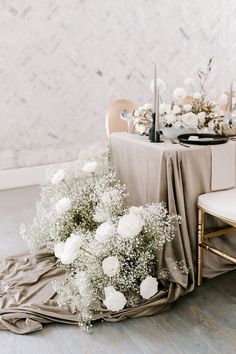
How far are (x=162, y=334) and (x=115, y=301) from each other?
0.26m

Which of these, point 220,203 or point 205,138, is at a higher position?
point 205,138

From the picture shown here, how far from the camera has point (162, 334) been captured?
6.24 feet

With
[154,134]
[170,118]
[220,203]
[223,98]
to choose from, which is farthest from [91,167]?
[223,98]

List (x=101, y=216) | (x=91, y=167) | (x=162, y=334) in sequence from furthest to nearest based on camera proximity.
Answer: (x=91, y=167) → (x=101, y=216) → (x=162, y=334)

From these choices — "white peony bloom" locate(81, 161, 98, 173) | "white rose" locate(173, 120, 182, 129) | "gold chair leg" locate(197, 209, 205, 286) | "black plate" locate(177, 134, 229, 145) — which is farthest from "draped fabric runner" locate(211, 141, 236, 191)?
"white peony bloom" locate(81, 161, 98, 173)

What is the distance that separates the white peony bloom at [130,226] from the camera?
198 cm

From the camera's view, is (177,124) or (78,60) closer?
(177,124)

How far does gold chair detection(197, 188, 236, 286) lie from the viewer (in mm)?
2053

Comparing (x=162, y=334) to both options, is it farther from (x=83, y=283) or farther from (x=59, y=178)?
(x=59, y=178)

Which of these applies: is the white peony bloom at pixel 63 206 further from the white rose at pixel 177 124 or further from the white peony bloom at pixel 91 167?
the white rose at pixel 177 124

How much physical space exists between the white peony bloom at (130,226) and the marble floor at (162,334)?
1.42 ft

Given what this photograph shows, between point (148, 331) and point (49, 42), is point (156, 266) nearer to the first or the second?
point (148, 331)

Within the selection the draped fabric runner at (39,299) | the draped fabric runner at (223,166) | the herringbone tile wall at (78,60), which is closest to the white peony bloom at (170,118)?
the draped fabric runner at (223,166)

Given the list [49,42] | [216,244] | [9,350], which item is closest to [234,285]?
[216,244]
